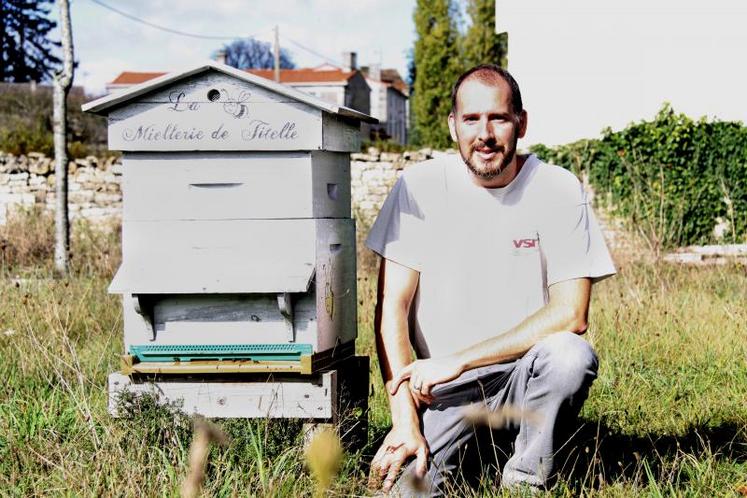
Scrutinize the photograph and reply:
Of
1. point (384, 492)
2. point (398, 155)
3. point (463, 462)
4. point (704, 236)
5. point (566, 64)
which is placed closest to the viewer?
point (384, 492)

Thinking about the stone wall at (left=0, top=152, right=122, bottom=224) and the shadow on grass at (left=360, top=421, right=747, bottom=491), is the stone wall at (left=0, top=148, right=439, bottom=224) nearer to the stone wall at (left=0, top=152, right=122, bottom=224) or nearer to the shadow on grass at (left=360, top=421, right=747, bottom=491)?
the stone wall at (left=0, top=152, right=122, bottom=224)

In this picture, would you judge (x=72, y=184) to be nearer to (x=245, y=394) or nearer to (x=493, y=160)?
(x=245, y=394)

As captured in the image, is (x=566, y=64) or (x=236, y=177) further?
(x=566, y=64)

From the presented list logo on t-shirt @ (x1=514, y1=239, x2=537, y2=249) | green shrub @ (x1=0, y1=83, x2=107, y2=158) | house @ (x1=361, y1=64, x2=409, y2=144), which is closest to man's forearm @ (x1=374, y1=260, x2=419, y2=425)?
logo on t-shirt @ (x1=514, y1=239, x2=537, y2=249)

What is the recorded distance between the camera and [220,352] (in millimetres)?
3271

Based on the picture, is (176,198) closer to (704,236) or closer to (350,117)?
(350,117)

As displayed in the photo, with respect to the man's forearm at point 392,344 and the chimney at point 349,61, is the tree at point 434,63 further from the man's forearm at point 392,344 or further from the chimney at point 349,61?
the man's forearm at point 392,344

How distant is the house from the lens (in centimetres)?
6075

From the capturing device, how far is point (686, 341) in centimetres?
562

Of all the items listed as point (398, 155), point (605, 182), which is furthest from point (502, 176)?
point (398, 155)

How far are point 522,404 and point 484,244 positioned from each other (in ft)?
1.86

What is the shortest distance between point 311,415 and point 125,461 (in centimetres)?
63

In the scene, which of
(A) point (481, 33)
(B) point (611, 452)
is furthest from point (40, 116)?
(B) point (611, 452)

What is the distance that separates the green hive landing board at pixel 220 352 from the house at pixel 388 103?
2122 inches
